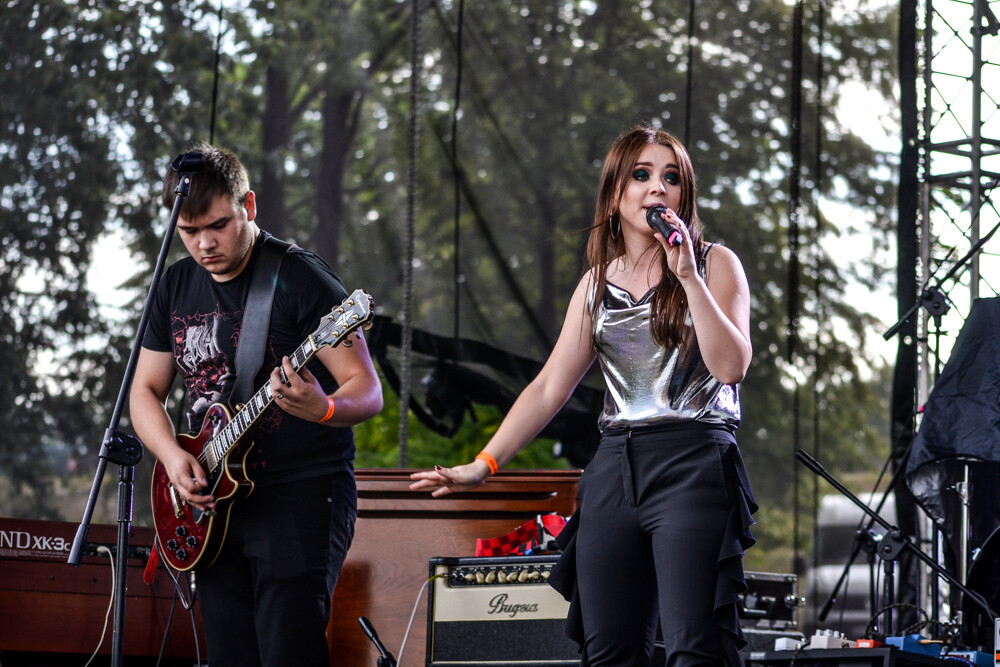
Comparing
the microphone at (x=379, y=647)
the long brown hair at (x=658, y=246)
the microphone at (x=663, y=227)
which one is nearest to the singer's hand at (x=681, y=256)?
the microphone at (x=663, y=227)

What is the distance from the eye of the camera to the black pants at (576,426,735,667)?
1.99 metres

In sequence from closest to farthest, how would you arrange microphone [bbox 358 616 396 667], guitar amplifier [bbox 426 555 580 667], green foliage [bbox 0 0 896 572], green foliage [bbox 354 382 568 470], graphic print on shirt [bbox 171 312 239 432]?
graphic print on shirt [bbox 171 312 239 432]
guitar amplifier [bbox 426 555 580 667]
microphone [bbox 358 616 396 667]
green foliage [bbox 354 382 568 470]
green foliage [bbox 0 0 896 572]

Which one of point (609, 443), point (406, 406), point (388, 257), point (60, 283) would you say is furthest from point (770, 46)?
point (609, 443)

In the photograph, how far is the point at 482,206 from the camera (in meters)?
5.97

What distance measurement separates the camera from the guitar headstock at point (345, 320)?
2539mm

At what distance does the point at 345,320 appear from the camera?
2561 millimetres

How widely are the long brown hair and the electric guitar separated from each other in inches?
22.8

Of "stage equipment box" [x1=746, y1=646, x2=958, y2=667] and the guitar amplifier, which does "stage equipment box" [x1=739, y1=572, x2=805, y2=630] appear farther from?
the guitar amplifier

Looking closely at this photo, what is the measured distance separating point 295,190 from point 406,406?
166 cm

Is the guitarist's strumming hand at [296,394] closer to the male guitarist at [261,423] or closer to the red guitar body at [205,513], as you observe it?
the male guitarist at [261,423]

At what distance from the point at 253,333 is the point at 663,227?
117 centimetres

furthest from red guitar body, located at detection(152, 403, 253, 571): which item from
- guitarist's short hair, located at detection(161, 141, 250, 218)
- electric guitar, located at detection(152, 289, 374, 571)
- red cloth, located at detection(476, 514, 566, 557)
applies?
red cloth, located at detection(476, 514, 566, 557)

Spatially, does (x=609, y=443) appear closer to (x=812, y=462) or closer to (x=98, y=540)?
(x=812, y=462)

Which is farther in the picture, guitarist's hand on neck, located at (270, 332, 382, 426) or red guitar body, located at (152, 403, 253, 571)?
red guitar body, located at (152, 403, 253, 571)
